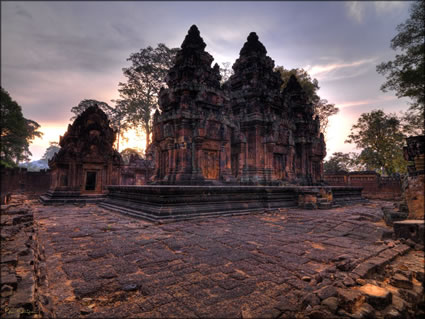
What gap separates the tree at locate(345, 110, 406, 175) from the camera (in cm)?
2361

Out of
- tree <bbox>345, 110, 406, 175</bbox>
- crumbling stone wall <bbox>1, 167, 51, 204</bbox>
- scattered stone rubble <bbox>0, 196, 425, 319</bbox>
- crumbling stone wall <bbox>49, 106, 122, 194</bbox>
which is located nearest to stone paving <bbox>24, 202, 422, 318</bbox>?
scattered stone rubble <bbox>0, 196, 425, 319</bbox>

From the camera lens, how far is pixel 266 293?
6.88 ft

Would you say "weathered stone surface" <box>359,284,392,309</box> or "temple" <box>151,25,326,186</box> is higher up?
"temple" <box>151,25,326,186</box>

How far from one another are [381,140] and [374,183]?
832cm

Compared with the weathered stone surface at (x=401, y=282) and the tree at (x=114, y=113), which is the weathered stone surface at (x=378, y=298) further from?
the tree at (x=114, y=113)

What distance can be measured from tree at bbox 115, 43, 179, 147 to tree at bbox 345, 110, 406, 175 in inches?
936

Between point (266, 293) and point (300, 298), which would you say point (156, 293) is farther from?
point (300, 298)

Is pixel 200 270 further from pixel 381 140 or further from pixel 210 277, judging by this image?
pixel 381 140

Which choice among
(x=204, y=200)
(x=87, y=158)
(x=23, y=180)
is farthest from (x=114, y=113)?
(x=204, y=200)

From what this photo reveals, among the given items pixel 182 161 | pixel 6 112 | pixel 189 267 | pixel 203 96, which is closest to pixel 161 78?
pixel 6 112

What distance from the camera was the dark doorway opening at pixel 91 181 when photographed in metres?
13.7

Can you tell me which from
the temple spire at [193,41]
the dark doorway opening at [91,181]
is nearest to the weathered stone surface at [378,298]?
the temple spire at [193,41]

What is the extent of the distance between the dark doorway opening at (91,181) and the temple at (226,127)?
463 cm

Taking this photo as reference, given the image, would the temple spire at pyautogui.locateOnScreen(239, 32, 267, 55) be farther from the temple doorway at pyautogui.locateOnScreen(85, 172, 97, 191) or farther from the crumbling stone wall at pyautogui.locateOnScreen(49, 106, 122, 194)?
the temple doorway at pyautogui.locateOnScreen(85, 172, 97, 191)
